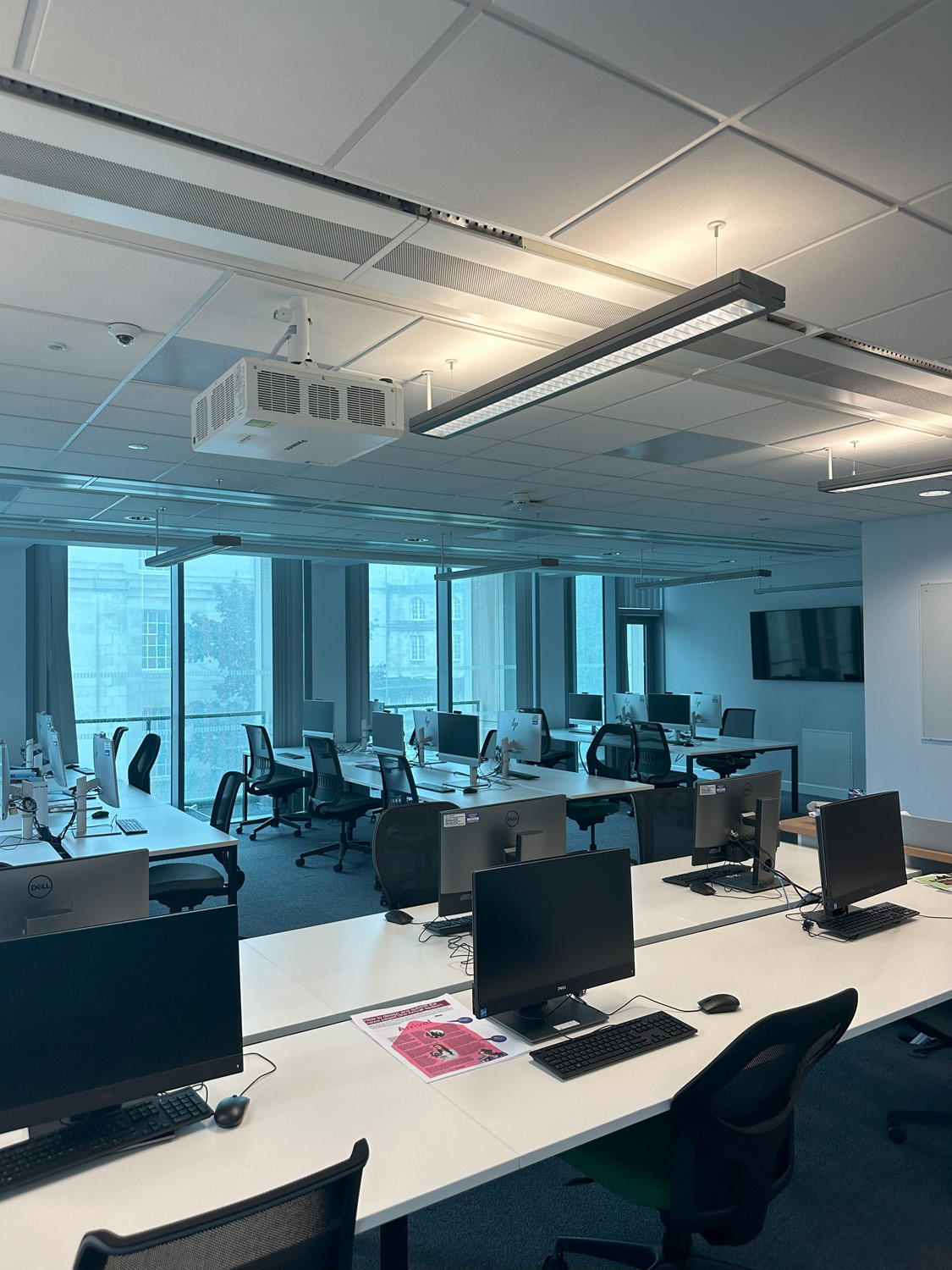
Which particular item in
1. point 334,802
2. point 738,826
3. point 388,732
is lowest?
point 334,802

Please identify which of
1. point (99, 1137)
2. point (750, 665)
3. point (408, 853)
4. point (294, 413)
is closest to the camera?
point (99, 1137)

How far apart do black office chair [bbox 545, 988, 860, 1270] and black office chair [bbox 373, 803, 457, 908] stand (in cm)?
173

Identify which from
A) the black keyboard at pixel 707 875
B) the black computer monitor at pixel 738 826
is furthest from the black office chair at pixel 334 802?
the black computer monitor at pixel 738 826

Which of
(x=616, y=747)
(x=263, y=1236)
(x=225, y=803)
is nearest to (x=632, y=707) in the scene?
(x=616, y=747)

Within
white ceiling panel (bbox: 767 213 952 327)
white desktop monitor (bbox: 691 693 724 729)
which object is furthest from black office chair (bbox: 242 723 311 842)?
white ceiling panel (bbox: 767 213 952 327)

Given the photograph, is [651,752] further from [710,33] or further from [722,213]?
[710,33]

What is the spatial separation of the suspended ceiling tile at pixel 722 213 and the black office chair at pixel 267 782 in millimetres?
6733

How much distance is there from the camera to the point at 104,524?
306 inches

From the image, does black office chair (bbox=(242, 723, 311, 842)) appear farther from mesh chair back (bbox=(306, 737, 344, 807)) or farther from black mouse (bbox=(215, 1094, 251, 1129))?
black mouse (bbox=(215, 1094, 251, 1129))

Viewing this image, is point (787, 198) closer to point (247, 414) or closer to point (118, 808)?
point (247, 414)

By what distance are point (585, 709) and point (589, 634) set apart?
7.37ft

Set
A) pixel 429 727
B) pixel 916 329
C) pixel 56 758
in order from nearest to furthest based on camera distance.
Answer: pixel 916 329, pixel 56 758, pixel 429 727

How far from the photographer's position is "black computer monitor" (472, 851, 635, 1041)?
2391mm

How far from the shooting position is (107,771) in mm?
5484
